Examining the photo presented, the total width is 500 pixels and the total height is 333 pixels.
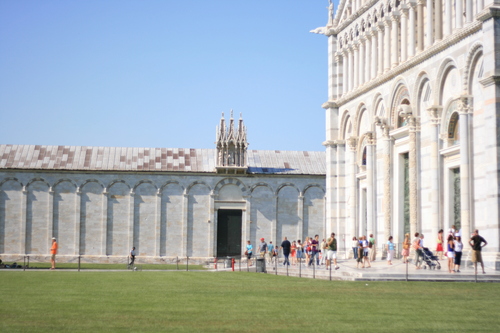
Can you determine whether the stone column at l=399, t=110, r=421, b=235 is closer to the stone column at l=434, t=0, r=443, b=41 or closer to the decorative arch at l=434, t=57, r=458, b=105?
the decorative arch at l=434, t=57, r=458, b=105

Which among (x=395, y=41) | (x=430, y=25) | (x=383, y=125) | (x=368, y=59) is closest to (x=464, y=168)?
(x=430, y=25)

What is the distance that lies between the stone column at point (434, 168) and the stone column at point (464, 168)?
2922 mm

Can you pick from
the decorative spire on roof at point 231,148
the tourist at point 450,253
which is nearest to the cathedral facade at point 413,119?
the tourist at point 450,253

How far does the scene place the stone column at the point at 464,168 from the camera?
1298 inches

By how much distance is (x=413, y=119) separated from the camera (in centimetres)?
3884

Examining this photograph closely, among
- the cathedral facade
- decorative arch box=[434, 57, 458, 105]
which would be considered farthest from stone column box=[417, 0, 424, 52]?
decorative arch box=[434, 57, 458, 105]

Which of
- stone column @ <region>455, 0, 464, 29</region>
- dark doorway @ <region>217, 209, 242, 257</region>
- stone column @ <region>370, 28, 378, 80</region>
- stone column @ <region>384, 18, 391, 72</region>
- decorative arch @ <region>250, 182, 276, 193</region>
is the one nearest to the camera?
stone column @ <region>455, 0, 464, 29</region>

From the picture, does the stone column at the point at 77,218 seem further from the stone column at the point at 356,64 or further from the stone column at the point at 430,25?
the stone column at the point at 430,25

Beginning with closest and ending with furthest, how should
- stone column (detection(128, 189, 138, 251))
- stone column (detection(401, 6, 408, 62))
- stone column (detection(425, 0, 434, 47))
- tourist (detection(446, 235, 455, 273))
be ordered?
tourist (detection(446, 235, 455, 273)) → stone column (detection(425, 0, 434, 47)) → stone column (detection(401, 6, 408, 62)) → stone column (detection(128, 189, 138, 251))

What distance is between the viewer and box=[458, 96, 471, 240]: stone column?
32969 mm

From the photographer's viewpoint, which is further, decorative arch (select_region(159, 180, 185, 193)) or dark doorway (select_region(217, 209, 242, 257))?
dark doorway (select_region(217, 209, 242, 257))

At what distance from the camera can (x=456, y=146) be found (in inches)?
1374

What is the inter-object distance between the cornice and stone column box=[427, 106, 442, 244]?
2.49 m

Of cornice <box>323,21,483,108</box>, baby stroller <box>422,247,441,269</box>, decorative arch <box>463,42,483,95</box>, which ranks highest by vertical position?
cornice <box>323,21,483,108</box>
